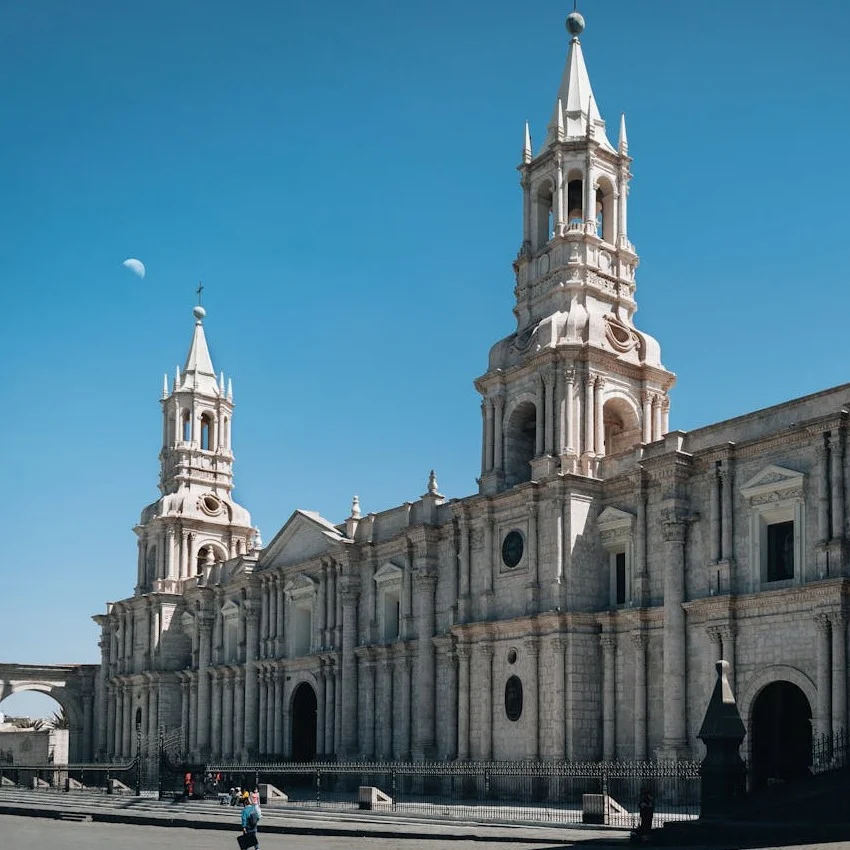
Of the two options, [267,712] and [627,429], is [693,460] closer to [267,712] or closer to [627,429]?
[627,429]

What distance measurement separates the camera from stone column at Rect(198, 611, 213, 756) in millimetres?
61375

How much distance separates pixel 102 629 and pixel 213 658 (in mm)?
13740

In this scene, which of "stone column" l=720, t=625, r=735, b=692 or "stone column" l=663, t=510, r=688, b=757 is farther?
"stone column" l=663, t=510, r=688, b=757

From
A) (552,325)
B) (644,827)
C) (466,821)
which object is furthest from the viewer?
(552,325)

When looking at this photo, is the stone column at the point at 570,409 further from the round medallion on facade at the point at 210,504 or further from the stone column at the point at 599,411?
the round medallion on facade at the point at 210,504

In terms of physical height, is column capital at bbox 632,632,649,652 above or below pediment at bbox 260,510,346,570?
below

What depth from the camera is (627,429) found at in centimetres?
4253

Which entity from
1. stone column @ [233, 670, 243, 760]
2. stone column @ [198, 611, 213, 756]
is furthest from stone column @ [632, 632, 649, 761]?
stone column @ [198, 611, 213, 756]

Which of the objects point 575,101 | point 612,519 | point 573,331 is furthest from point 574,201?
point 612,519

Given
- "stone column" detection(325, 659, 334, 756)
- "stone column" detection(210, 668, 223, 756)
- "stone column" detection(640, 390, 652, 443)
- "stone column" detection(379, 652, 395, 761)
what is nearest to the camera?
"stone column" detection(640, 390, 652, 443)

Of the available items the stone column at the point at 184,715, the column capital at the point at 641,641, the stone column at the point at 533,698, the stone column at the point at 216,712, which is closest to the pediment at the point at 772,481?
the column capital at the point at 641,641

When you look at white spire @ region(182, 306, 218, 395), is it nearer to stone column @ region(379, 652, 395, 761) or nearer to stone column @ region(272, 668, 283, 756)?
stone column @ region(272, 668, 283, 756)

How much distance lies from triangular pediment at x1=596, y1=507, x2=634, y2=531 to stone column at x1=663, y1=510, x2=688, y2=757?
7.46 ft

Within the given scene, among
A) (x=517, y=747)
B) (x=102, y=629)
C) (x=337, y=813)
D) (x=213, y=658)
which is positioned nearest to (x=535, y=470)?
(x=517, y=747)
